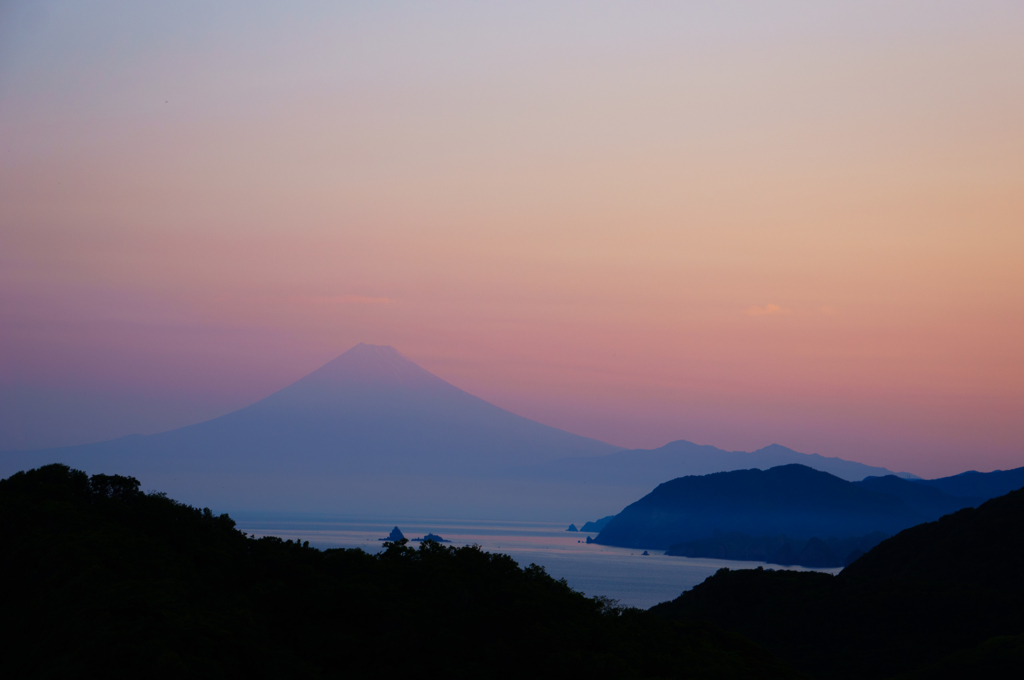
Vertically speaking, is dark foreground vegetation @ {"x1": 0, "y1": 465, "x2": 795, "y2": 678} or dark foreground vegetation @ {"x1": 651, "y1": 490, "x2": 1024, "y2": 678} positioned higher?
dark foreground vegetation @ {"x1": 0, "y1": 465, "x2": 795, "y2": 678}

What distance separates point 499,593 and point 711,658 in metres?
8.16

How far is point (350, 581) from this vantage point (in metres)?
26.2

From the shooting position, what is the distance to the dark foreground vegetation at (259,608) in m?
19.2

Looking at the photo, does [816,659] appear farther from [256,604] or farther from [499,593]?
[256,604]

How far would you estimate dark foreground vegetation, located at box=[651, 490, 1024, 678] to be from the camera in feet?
164

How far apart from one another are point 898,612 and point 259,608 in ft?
158

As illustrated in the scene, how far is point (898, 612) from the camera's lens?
57.0m

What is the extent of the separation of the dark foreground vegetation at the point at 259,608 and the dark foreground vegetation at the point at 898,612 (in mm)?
22438

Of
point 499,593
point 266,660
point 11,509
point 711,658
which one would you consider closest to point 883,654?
point 711,658

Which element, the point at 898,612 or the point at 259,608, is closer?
the point at 259,608

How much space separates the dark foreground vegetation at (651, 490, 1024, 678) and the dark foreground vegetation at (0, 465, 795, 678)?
2244 cm

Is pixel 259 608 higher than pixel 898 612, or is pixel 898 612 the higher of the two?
pixel 259 608

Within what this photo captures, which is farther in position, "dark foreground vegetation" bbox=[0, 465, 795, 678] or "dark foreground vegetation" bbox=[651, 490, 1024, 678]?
"dark foreground vegetation" bbox=[651, 490, 1024, 678]

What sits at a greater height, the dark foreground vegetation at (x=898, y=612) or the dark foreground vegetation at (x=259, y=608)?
the dark foreground vegetation at (x=259, y=608)
